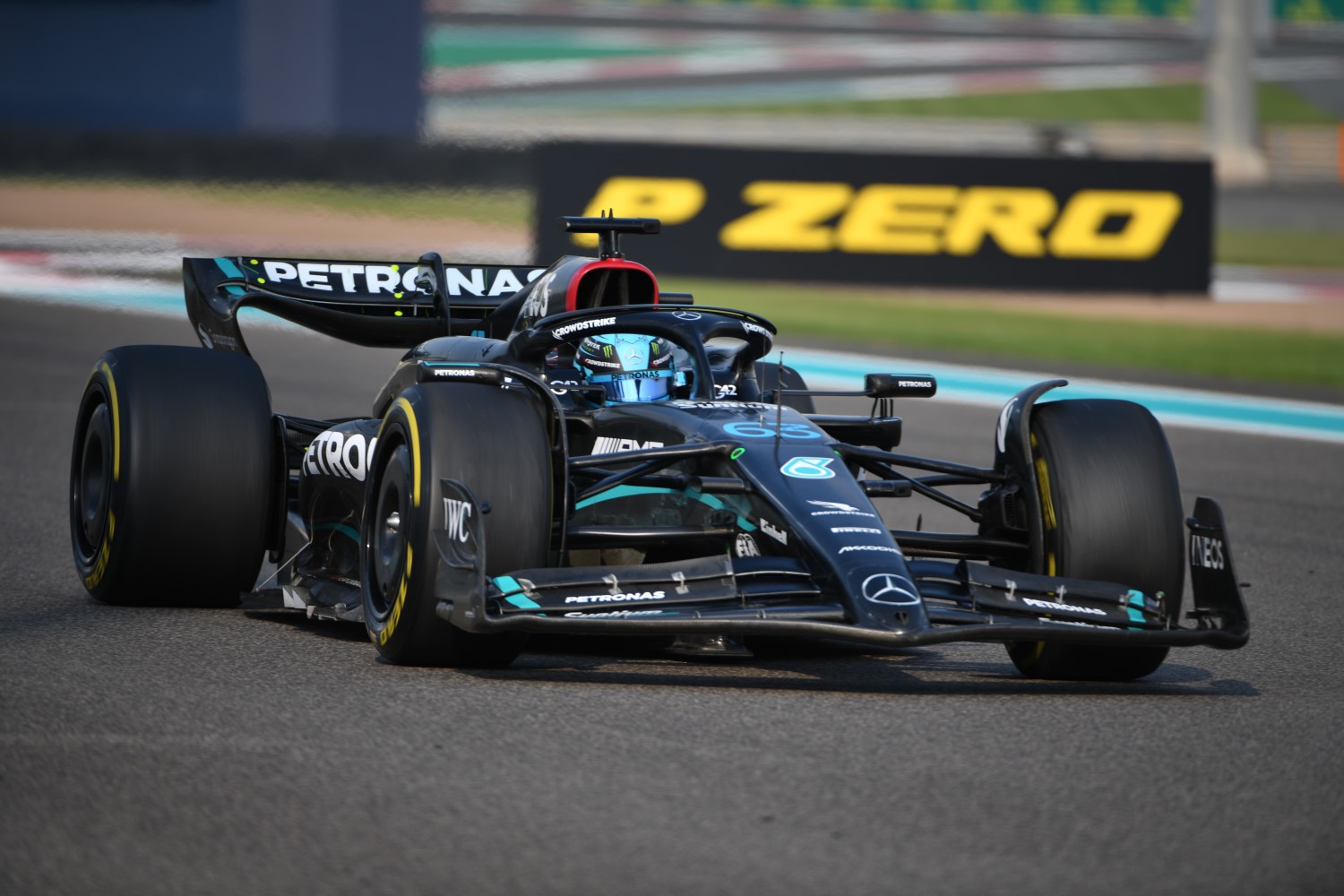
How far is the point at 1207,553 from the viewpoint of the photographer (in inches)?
235

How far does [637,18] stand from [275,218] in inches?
1659

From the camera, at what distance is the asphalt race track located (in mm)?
3945

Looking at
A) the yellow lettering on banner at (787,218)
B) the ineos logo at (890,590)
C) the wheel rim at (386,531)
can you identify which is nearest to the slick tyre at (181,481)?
the wheel rim at (386,531)

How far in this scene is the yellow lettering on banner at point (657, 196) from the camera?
71.8 ft

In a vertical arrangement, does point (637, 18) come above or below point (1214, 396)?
above

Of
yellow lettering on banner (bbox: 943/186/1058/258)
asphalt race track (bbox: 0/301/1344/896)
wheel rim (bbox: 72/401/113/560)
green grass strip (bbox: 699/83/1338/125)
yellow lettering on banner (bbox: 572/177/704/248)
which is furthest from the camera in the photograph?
green grass strip (bbox: 699/83/1338/125)

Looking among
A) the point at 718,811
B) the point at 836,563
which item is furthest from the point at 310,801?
the point at 836,563

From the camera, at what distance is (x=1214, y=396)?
52.3 feet

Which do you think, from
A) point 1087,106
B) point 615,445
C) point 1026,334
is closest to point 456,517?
point 615,445

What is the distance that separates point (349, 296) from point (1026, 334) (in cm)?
1266

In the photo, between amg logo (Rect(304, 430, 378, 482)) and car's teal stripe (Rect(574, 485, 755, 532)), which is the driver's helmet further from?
amg logo (Rect(304, 430, 378, 482))

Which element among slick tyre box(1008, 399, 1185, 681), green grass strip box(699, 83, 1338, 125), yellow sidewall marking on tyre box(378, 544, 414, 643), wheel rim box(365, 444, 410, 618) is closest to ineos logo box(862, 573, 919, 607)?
slick tyre box(1008, 399, 1185, 681)

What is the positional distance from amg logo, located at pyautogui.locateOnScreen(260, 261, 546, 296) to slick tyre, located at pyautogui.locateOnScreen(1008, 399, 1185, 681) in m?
3.35

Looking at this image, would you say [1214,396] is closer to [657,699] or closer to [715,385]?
[715,385]
